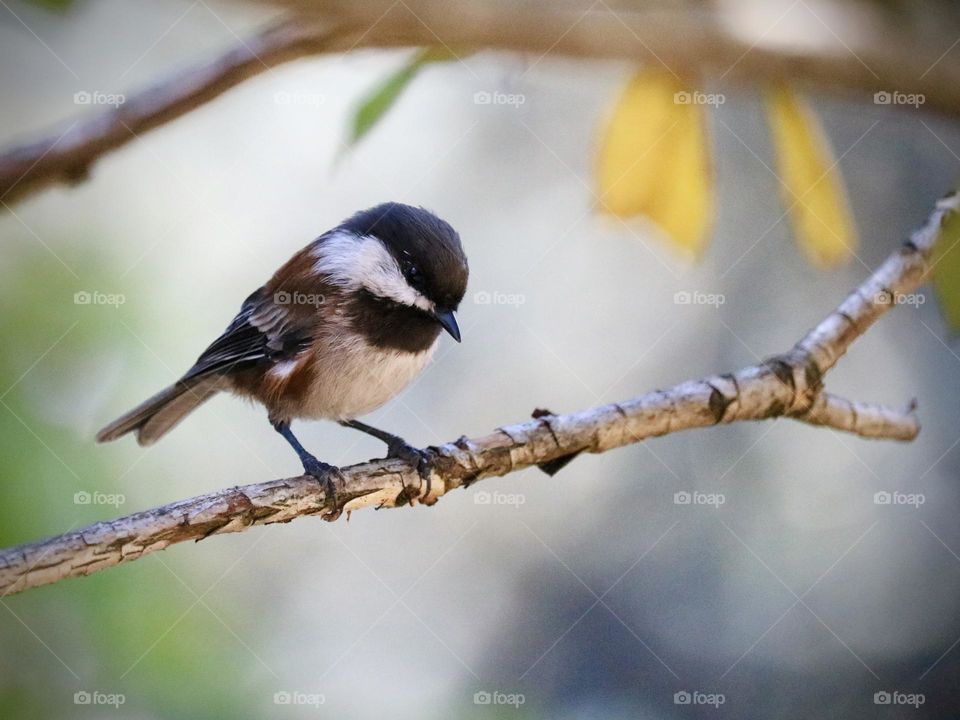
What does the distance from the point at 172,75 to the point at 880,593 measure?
7.17 feet

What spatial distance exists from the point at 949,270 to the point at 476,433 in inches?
44.5

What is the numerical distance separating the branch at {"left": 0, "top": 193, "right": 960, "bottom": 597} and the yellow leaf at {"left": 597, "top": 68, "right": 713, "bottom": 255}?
379mm

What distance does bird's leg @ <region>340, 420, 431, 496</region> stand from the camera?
1.83 meters

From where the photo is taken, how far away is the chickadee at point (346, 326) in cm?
183

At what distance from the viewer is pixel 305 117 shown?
210 cm

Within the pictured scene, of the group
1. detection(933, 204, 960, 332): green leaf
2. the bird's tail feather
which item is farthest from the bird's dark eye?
detection(933, 204, 960, 332): green leaf

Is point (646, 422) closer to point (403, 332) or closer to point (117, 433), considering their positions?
point (403, 332)

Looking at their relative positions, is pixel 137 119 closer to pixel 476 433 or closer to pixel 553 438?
pixel 476 433

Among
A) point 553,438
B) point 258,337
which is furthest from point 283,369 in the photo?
point 553,438

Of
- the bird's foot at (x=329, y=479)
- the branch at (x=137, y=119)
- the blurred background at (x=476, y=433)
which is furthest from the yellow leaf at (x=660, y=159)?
the bird's foot at (x=329, y=479)

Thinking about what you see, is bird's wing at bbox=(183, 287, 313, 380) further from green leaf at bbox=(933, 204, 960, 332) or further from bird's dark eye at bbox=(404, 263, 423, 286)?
green leaf at bbox=(933, 204, 960, 332)

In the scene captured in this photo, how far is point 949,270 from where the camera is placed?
1.92m

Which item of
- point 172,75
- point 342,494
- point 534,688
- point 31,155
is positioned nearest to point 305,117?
point 172,75

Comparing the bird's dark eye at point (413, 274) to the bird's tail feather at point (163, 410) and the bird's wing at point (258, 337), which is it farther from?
the bird's tail feather at point (163, 410)
